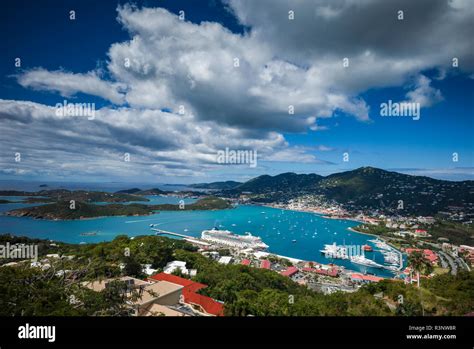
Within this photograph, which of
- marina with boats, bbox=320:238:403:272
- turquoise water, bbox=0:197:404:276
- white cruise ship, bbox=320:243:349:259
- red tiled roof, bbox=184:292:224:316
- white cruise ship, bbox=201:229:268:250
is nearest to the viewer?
red tiled roof, bbox=184:292:224:316

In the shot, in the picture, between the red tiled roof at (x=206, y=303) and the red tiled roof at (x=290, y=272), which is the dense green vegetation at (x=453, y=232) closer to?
the red tiled roof at (x=290, y=272)

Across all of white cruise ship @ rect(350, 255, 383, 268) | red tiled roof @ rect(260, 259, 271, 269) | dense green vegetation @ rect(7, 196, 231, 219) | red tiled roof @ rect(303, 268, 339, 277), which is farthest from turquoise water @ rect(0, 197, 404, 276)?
red tiled roof @ rect(260, 259, 271, 269)

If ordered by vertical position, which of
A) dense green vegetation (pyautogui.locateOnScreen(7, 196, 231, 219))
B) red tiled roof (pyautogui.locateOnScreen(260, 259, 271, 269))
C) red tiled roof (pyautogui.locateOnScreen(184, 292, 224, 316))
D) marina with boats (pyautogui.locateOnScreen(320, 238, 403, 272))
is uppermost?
red tiled roof (pyautogui.locateOnScreen(184, 292, 224, 316))

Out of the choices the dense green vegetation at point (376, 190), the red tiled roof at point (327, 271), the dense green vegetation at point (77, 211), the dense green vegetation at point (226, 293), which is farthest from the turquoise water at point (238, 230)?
the dense green vegetation at point (226, 293)

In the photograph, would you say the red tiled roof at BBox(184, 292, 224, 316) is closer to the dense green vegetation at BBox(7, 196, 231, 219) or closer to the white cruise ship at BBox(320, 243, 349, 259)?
the white cruise ship at BBox(320, 243, 349, 259)

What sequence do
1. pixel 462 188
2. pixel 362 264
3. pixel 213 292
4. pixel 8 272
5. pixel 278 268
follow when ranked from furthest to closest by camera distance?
1. pixel 462 188
2. pixel 362 264
3. pixel 278 268
4. pixel 213 292
5. pixel 8 272

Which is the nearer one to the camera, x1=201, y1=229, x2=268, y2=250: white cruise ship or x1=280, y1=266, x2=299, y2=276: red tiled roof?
x1=280, y1=266, x2=299, y2=276: red tiled roof
